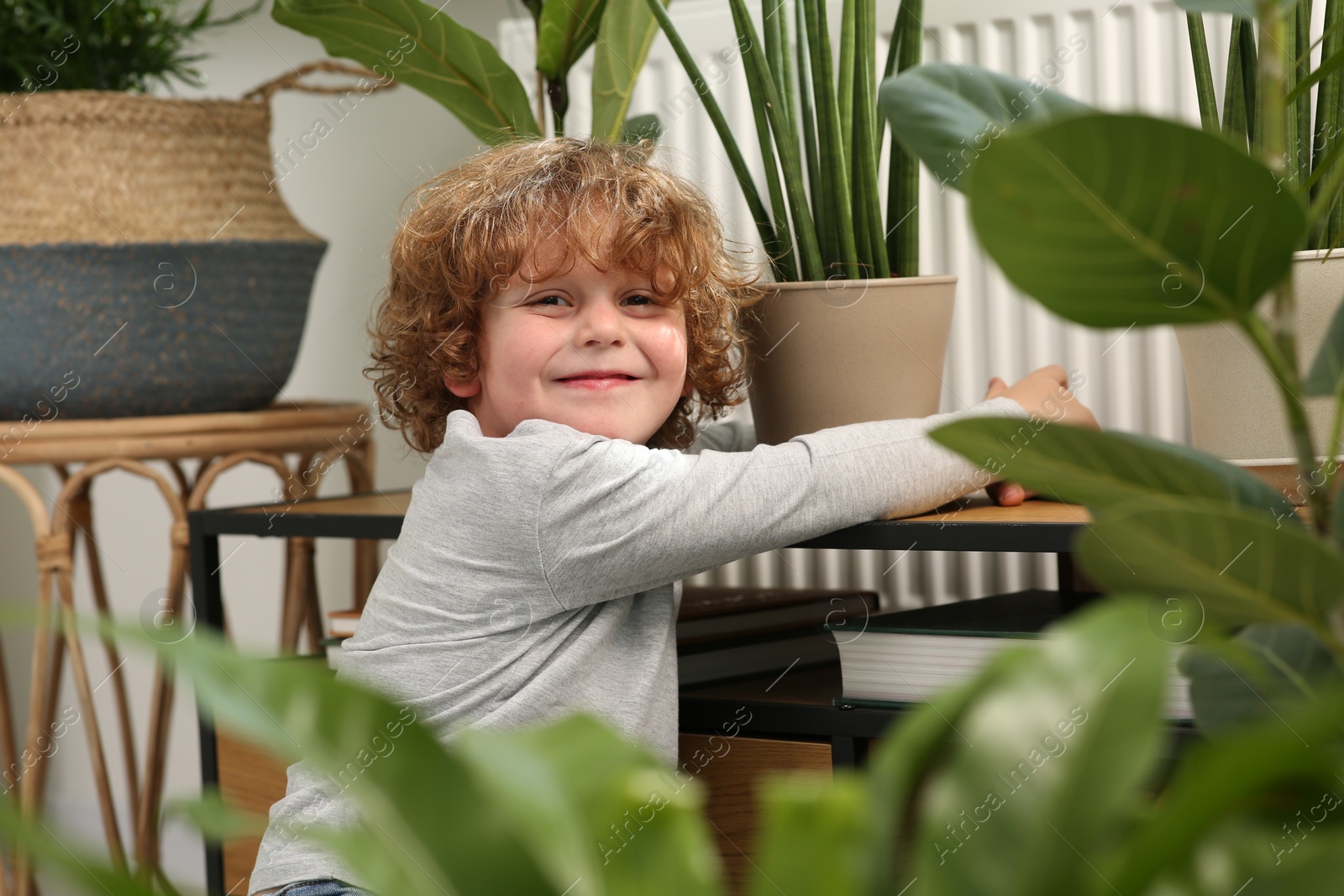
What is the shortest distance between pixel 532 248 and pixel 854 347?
25 cm

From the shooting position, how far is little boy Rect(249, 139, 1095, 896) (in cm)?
83

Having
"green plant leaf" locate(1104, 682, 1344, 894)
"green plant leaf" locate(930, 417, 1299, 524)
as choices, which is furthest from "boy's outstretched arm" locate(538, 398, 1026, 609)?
"green plant leaf" locate(1104, 682, 1344, 894)

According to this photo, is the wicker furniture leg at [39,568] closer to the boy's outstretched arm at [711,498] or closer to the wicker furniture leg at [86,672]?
the wicker furniture leg at [86,672]

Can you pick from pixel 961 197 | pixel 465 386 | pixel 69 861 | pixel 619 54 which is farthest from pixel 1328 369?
pixel 961 197

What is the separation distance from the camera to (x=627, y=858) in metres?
0.20

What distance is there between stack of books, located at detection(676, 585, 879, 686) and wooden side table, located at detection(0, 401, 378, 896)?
401mm

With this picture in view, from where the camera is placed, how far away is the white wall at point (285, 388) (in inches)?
71.3

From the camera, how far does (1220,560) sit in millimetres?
263

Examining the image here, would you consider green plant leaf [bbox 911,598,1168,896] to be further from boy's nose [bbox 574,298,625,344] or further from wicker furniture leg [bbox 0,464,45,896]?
wicker furniture leg [bbox 0,464,45,896]

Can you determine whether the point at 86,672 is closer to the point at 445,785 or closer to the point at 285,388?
the point at 285,388

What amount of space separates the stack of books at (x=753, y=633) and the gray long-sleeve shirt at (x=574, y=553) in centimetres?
11

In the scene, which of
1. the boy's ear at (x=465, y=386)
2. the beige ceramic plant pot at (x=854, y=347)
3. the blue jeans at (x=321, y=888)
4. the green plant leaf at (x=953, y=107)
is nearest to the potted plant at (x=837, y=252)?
the beige ceramic plant pot at (x=854, y=347)

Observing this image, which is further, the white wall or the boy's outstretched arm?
the white wall

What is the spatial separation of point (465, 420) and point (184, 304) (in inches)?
21.1
